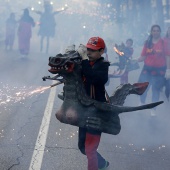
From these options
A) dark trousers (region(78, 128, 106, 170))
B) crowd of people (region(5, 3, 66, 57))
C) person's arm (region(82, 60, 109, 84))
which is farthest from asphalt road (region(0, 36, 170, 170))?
crowd of people (region(5, 3, 66, 57))

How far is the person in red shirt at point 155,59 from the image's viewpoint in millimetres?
8173

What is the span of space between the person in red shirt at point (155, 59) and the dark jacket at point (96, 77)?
4.19 metres

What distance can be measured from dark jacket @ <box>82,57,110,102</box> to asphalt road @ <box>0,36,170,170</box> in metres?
1.37

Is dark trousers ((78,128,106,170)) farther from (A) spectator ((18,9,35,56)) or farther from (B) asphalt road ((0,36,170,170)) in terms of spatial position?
(A) spectator ((18,9,35,56))

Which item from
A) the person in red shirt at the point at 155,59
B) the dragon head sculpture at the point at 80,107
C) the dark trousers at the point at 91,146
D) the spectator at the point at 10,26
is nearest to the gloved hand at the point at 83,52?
the dragon head sculpture at the point at 80,107

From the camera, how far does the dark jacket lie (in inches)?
161

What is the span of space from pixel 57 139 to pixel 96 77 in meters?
2.44

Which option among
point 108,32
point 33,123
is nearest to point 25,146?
point 33,123

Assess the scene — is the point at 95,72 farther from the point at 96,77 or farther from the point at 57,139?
the point at 57,139

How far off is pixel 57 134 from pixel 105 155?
4.01 feet

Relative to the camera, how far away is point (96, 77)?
411 cm

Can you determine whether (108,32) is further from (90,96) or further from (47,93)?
(90,96)

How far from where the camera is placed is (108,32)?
36.2 meters

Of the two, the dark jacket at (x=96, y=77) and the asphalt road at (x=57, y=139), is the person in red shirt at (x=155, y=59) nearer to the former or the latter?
the asphalt road at (x=57, y=139)
